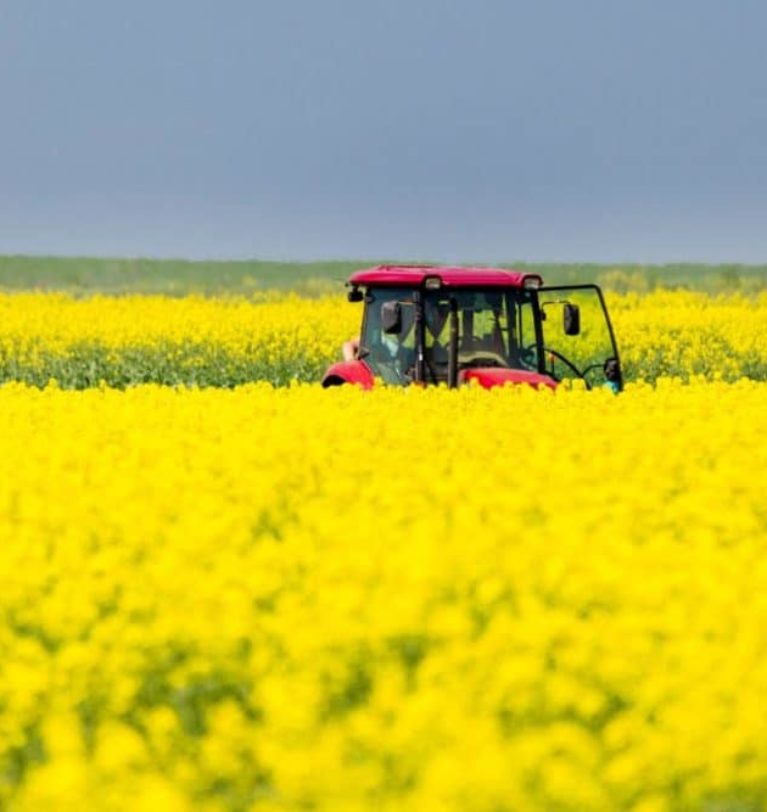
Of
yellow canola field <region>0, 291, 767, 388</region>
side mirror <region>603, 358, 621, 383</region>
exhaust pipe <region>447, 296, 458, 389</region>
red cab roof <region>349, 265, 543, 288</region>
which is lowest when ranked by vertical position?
yellow canola field <region>0, 291, 767, 388</region>

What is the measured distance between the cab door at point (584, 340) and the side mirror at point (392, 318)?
2.04m

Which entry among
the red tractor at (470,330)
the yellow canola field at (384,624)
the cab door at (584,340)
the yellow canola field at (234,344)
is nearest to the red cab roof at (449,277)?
A: the red tractor at (470,330)

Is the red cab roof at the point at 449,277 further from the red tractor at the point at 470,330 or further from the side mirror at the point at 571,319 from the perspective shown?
the side mirror at the point at 571,319

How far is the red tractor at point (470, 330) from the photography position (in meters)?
15.0

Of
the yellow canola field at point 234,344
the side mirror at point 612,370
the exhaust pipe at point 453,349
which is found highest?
the exhaust pipe at point 453,349

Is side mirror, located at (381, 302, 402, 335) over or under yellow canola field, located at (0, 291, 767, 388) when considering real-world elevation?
over

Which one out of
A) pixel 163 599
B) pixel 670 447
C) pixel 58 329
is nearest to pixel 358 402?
pixel 670 447

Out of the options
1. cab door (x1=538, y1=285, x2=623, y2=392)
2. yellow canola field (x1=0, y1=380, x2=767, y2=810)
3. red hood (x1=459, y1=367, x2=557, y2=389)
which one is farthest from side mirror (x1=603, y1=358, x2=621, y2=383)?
yellow canola field (x1=0, y1=380, x2=767, y2=810)

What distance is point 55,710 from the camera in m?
5.84

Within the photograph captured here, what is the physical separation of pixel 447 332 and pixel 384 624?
9.39 meters

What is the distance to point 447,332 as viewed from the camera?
1517 cm

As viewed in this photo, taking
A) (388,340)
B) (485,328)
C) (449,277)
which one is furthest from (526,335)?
(388,340)

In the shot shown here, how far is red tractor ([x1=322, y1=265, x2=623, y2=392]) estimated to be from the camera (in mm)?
14953

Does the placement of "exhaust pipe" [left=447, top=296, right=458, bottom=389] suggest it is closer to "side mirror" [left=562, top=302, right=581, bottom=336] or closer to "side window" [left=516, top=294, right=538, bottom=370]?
"side mirror" [left=562, top=302, right=581, bottom=336]
